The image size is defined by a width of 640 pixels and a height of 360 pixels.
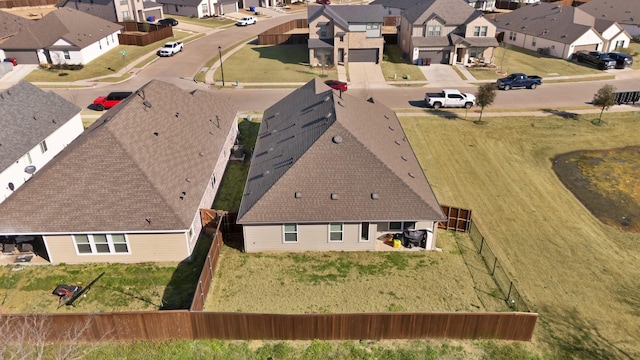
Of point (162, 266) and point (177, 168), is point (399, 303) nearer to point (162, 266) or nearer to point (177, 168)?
point (162, 266)

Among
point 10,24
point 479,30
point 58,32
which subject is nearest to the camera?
point 58,32

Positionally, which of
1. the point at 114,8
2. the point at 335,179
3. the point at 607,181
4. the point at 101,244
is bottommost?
the point at 607,181

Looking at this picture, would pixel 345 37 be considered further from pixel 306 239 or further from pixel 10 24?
pixel 10 24

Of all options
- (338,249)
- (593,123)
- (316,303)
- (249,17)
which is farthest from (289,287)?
(249,17)

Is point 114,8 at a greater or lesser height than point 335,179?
greater

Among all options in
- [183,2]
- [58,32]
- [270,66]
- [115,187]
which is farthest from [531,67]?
[183,2]

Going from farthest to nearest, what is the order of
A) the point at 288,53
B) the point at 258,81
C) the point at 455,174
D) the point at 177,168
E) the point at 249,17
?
the point at 249,17
the point at 288,53
the point at 258,81
the point at 455,174
the point at 177,168

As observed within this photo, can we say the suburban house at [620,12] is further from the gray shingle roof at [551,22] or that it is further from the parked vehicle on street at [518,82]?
the parked vehicle on street at [518,82]
